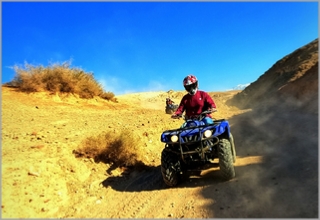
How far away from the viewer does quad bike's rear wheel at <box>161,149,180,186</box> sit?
597 centimetres

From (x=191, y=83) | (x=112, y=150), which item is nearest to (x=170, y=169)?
(x=191, y=83)

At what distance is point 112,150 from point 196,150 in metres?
2.90

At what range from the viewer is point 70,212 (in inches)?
217

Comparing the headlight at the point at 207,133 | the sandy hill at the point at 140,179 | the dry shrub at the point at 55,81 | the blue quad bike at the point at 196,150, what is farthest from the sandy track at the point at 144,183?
the dry shrub at the point at 55,81

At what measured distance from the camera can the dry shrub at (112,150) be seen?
24.9ft

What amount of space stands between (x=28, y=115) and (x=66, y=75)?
16.9ft

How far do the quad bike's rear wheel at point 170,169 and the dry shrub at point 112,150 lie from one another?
1832mm

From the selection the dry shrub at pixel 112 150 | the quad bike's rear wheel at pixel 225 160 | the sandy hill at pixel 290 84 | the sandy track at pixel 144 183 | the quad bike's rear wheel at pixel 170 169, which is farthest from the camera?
the sandy hill at pixel 290 84

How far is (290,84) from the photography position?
22125mm

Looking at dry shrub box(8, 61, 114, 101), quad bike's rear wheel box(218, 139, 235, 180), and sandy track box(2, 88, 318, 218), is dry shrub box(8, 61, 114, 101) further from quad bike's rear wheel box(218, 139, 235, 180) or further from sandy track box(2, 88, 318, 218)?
quad bike's rear wheel box(218, 139, 235, 180)

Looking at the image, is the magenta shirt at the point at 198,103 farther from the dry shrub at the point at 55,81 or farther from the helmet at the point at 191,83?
the dry shrub at the point at 55,81

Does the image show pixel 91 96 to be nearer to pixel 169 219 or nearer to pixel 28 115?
pixel 28 115

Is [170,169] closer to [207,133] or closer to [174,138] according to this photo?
[174,138]

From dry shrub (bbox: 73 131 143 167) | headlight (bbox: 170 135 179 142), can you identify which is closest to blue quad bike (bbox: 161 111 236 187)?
headlight (bbox: 170 135 179 142)
